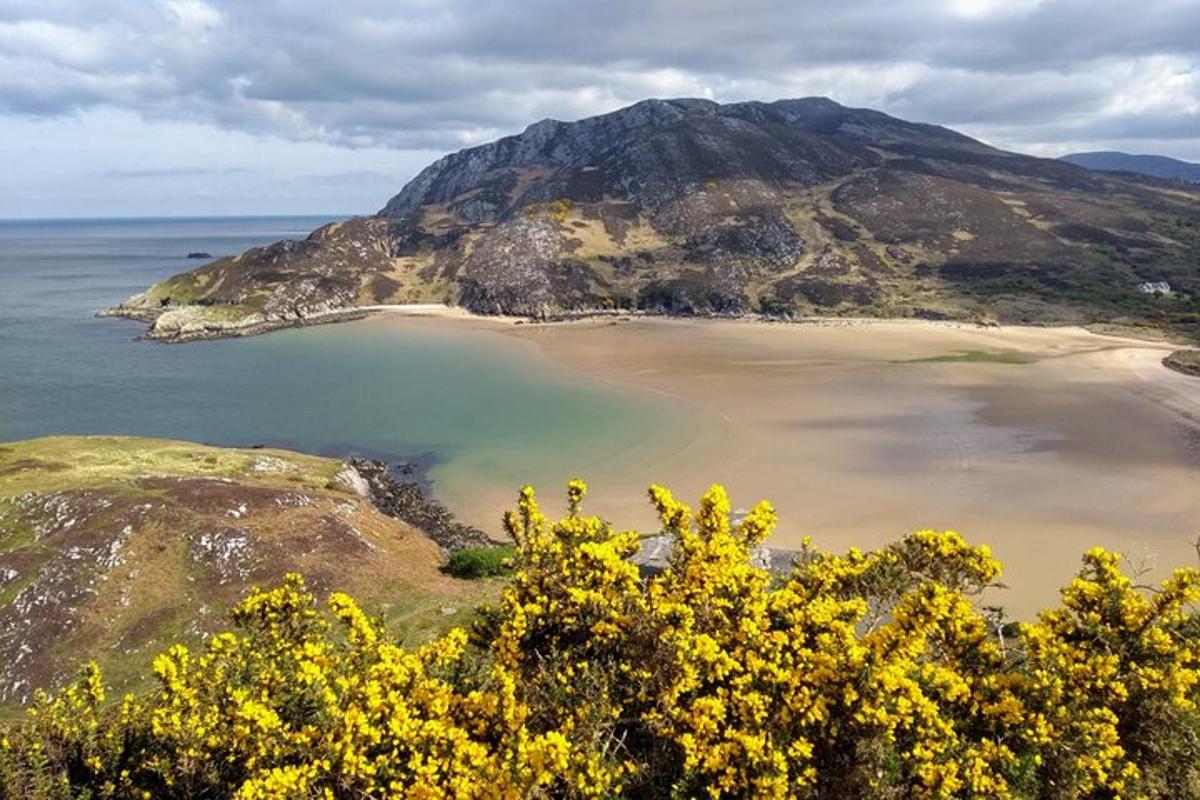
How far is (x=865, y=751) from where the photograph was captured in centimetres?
1078

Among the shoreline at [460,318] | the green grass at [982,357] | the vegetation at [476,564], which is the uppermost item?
the shoreline at [460,318]

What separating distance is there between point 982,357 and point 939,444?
42.0 meters

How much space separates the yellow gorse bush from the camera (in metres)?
10.8

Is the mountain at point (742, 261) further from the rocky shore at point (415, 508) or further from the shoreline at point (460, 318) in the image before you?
the rocky shore at point (415, 508)

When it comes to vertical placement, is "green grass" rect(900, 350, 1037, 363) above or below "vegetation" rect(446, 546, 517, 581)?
above

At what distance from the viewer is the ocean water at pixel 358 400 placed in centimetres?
6247

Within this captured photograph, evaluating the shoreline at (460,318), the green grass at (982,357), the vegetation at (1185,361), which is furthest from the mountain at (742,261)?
the vegetation at (1185,361)

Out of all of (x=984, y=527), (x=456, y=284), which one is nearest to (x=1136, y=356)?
(x=984, y=527)

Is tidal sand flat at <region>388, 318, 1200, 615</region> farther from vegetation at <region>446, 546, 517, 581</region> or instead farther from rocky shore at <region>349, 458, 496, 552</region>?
vegetation at <region>446, 546, 517, 581</region>

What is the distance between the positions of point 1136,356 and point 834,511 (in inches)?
2812

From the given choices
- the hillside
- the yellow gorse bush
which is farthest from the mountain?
the yellow gorse bush

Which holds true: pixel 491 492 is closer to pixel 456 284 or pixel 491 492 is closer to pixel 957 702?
pixel 957 702

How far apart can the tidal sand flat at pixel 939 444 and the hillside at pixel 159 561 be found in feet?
44.0

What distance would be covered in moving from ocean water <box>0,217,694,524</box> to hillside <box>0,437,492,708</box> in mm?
14184
